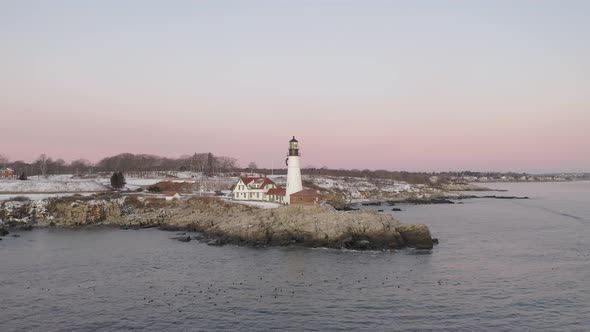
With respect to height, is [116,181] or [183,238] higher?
[116,181]

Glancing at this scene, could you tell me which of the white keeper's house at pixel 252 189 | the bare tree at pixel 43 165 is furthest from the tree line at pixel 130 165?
the white keeper's house at pixel 252 189

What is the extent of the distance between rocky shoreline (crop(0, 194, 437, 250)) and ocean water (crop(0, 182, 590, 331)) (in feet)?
6.61

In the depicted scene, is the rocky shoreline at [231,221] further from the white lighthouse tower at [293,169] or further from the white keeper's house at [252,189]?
the white keeper's house at [252,189]

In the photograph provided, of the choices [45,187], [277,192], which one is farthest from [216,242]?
[45,187]

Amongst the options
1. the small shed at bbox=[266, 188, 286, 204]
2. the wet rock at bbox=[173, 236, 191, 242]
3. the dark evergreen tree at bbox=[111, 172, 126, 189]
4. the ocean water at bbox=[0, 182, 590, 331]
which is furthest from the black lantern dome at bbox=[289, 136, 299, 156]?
the dark evergreen tree at bbox=[111, 172, 126, 189]

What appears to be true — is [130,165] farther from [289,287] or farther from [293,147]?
[289,287]

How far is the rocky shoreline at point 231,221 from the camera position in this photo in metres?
36.1

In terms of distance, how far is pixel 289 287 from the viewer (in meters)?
24.3

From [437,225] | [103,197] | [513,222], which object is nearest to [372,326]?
[437,225]

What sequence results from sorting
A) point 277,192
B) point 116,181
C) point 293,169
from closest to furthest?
point 293,169 < point 277,192 < point 116,181

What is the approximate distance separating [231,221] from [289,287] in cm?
1781

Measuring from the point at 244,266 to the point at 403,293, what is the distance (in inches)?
393

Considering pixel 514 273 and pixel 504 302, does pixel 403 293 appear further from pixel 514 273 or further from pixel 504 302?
pixel 514 273

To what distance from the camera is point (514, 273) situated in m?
27.1
